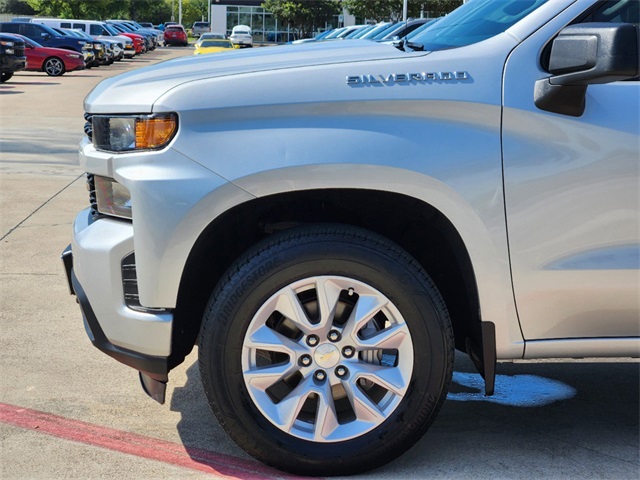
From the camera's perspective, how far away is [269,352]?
11.4 feet

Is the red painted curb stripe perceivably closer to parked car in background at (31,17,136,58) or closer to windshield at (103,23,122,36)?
parked car in background at (31,17,136,58)

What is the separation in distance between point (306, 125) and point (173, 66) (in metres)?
0.76

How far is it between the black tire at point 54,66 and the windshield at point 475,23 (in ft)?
95.5

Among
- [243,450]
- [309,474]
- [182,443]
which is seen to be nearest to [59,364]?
[182,443]

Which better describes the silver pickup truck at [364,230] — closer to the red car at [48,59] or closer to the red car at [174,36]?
the red car at [48,59]

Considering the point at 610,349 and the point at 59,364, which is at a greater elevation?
the point at 610,349

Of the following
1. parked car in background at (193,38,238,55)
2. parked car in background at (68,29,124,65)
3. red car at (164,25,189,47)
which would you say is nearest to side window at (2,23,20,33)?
parked car in background at (68,29,124,65)

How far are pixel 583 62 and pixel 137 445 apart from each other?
2.20 meters

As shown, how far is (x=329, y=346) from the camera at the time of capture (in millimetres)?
3314

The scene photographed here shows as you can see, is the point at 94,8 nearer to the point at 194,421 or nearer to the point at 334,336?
the point at 194,421

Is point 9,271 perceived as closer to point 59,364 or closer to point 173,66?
point 59,364

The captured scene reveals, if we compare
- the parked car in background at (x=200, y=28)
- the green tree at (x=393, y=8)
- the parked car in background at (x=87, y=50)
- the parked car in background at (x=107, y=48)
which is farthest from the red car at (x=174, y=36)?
the parked car in background at (x=87, y=50)

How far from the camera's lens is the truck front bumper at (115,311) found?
3312mm

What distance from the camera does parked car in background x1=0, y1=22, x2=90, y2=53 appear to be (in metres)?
32.4
